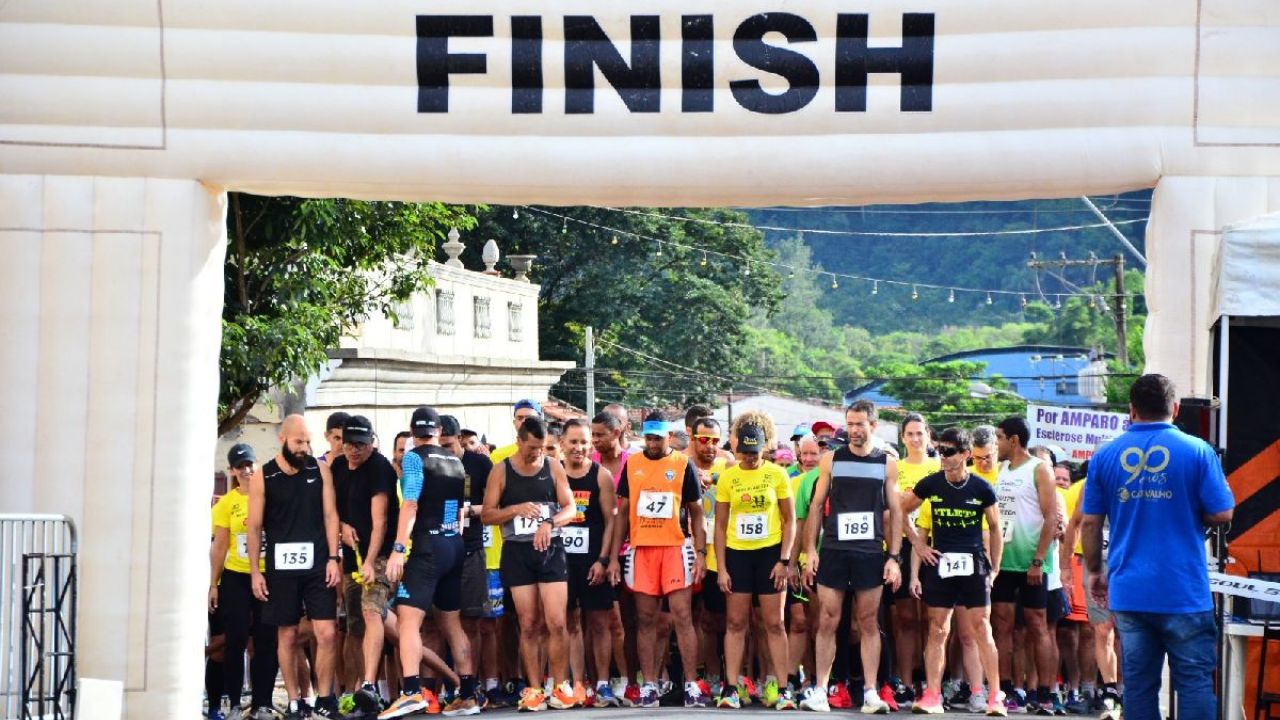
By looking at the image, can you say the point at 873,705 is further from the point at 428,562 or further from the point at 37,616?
the point at 37,616

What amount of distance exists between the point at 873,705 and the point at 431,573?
8.98 feet

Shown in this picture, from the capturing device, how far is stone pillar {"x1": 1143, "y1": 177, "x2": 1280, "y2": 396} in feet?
27.0

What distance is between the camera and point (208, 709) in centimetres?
1067

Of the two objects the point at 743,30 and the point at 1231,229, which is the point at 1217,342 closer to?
the point at 1231,229

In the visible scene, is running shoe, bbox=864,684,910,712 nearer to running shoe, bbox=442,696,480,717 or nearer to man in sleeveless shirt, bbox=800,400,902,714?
man in sleeveless shirt, bbox=800,400,902,714

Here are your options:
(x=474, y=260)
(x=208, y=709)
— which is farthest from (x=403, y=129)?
(x=474, y=260)

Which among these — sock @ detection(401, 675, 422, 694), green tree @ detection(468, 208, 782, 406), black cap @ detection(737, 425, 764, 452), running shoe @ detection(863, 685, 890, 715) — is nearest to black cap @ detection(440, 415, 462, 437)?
sock @ detection(401, 675, 422, 694)

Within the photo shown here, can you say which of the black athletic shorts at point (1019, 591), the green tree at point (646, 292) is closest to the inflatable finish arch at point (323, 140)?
the black athletic shorts at point (1019, 591)

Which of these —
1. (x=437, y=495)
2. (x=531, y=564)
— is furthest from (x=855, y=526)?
(x=437, y=495)

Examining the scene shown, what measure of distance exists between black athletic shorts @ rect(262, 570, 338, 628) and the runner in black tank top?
1545mm

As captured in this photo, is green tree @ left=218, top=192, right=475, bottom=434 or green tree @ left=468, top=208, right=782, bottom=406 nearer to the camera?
green tree @ left=218, top=192, right=475, bottom=434

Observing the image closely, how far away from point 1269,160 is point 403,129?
4.09 metres

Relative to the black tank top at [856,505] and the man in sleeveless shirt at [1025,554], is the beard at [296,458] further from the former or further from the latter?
the man in sleeveless shirt at [1025,554]

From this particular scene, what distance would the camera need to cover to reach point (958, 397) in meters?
80.0
